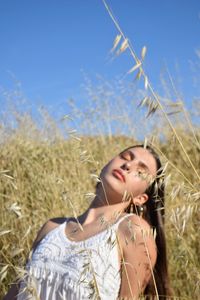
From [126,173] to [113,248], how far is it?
28 centimetres

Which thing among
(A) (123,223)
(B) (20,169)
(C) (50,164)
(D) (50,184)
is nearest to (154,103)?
(A) (123,223)

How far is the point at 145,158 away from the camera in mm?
1906

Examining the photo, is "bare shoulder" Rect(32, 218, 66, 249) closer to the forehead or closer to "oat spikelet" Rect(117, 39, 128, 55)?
the forehead

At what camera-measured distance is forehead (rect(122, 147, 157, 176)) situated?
6.19 ft

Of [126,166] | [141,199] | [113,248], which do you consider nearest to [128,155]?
[126,166]

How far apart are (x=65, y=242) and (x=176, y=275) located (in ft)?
3.05

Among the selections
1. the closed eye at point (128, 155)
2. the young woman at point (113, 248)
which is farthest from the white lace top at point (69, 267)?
the closed eye at point (128, 155)

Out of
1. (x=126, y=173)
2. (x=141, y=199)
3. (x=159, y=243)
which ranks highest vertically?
(x=126, y=173)

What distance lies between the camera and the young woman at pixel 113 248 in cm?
166

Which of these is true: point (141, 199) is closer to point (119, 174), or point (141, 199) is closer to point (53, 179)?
point (119, 174)

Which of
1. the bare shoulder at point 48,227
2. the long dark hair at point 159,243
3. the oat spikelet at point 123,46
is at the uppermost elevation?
the oat spikelet at point 123,46

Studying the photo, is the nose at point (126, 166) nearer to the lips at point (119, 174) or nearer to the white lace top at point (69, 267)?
the lips at point (119, 174)

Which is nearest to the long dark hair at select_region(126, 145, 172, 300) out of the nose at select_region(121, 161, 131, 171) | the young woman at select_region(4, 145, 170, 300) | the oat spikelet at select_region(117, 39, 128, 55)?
the young woman at select_region(4, 145, 170, 300)

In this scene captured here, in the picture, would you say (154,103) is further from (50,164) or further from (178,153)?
(178,153)
